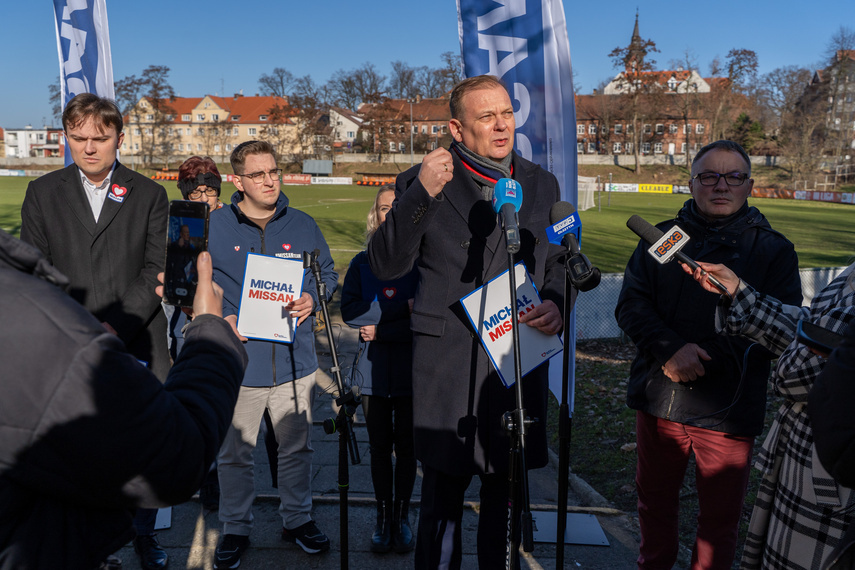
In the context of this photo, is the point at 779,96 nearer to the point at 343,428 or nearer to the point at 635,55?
the point at 635,55

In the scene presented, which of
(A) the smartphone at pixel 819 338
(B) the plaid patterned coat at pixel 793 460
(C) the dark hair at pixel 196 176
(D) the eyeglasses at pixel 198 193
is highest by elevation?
(C) the dark hair at pixel 196 176

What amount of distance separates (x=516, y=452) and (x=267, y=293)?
202 cm

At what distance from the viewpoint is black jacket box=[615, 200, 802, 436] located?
3.09 metres

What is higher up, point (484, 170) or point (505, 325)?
Answer: point (484, 170)

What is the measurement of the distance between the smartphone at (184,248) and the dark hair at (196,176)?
304cm

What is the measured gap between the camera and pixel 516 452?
2285 mm

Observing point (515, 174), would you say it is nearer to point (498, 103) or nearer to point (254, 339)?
point (498, 103)

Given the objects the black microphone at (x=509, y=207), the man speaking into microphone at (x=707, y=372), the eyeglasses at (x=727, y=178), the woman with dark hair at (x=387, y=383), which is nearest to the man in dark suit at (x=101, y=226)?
the woman with dark hair at (x=387, y=383)

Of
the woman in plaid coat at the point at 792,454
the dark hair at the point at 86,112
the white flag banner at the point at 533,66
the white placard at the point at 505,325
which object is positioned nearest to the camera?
the woman in plaid coat at the point at 792,454

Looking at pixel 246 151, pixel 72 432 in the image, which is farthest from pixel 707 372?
pixel 246 151

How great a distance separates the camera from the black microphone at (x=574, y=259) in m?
2.20

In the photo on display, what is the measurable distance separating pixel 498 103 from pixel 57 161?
3749 inches

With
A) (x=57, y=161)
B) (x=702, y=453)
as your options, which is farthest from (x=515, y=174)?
(x=57, y=161)

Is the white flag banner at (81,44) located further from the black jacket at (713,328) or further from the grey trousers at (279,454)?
the black jacket at (713,328)
